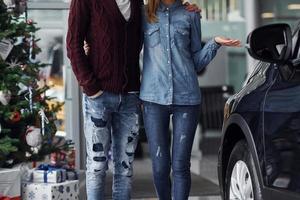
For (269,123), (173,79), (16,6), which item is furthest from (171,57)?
(16,6)

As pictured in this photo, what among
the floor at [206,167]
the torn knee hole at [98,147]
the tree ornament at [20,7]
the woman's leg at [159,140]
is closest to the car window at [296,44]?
the woman's leg at [159,140]

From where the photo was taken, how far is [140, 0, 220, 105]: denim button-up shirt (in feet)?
15.6

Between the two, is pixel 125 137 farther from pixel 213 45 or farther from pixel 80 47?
pixel 213 45

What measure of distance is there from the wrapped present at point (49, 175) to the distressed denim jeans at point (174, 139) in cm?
75

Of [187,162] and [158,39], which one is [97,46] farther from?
[187,162]

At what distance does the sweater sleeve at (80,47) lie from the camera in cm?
455

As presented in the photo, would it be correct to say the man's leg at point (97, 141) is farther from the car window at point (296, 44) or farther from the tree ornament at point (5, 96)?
the car window at point (296, 44)

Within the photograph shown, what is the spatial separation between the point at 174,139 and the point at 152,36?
689 millimetres

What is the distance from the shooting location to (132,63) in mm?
4754

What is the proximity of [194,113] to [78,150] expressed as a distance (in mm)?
3243

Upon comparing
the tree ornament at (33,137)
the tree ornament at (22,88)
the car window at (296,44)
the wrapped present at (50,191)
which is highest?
the car window at (296,44)

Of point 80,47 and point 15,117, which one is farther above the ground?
point 80,47

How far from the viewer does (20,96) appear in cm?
572

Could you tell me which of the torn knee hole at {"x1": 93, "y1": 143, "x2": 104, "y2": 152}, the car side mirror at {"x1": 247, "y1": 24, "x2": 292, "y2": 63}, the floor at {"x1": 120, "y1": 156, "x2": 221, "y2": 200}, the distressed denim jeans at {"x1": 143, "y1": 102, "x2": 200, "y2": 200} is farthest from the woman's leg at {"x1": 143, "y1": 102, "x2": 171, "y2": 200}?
the floor at {"x1": 120, "y1": 156, "x2": 221, "y2": 200}
